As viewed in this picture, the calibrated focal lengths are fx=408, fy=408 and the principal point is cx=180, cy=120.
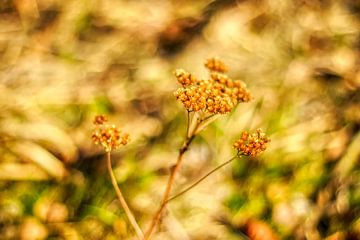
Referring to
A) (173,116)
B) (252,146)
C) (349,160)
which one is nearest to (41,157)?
(173,116)

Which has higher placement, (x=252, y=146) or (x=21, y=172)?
(x=21, y=172)

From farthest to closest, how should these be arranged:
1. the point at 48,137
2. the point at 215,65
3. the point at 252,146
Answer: the point at 48,137 < the point at 215,65 < the point at 252,146

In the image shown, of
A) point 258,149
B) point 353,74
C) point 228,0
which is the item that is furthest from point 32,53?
point 353,74

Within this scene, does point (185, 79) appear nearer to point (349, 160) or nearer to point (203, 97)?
point (203, 97)

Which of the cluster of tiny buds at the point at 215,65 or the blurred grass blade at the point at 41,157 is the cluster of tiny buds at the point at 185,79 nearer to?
the cluster of tiny buds at the point at 215,65

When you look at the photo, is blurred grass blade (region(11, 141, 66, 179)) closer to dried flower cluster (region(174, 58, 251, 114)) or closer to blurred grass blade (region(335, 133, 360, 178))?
dried flower cluster (region(174, 58, 251, 114))

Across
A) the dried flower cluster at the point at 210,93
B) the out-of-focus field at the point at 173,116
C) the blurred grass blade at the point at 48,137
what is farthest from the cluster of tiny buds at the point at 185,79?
the blurred grass blade at the point at 48,137

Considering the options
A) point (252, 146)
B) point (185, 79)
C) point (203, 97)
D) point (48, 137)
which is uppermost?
point (48, 137)
